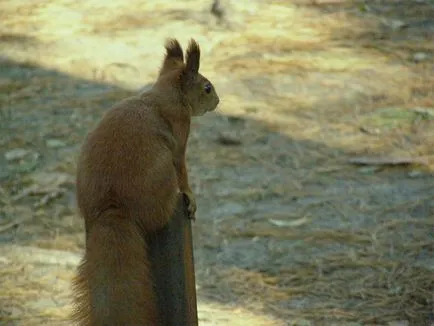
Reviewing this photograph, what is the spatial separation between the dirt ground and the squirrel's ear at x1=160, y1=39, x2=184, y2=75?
1003 millimetres

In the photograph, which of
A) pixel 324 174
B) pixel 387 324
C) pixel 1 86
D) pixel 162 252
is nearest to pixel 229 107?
pixel 324 174

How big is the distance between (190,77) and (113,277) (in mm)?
723

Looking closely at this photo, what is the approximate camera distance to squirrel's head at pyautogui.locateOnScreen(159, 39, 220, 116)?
2.81m

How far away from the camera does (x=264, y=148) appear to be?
5.12 metres

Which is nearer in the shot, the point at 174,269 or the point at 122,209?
the point at 122,209

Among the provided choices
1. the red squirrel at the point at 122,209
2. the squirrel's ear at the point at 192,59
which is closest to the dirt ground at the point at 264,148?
the squirrel's ear at the point at 192,59

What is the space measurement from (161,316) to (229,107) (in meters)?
3.16

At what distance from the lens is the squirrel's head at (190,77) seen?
9.21 feet

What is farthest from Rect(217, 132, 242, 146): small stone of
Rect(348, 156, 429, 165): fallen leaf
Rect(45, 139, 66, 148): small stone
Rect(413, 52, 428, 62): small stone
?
Rect(413, 52, 428, 62): small stone

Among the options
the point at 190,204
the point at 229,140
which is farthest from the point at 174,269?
the point at 229,140

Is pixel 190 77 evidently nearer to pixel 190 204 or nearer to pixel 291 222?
pixel 190 204

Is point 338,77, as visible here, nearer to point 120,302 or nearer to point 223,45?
point 223,45

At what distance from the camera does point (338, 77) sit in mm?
5922

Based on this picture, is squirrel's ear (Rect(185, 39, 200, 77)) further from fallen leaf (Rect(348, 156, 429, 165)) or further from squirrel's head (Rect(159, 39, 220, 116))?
fallen leaf (Rect(348, 156, 429, 165))
